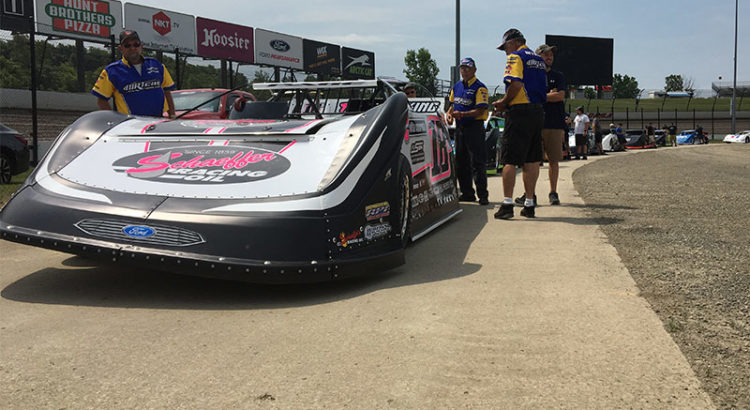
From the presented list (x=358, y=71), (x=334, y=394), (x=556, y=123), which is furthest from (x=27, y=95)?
(x=358, y=71)

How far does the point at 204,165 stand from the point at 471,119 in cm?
395

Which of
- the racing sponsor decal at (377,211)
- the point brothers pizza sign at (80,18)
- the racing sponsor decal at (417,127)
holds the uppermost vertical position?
the point brothers pizza sign at (80,18)

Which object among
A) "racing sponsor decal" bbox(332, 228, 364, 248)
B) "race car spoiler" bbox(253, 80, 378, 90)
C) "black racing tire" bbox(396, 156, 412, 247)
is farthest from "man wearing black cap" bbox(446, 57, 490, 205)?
"racing sponsor decal" bbox(332, 228, 364, 248)

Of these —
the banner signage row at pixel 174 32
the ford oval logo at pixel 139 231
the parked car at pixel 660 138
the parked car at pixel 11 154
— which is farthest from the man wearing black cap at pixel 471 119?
the parked car at pixel 660 138

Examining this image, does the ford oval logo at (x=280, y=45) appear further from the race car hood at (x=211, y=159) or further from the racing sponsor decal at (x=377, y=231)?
the racing sponsor decal at (x=377, y=231)

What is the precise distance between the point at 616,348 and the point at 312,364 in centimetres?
116

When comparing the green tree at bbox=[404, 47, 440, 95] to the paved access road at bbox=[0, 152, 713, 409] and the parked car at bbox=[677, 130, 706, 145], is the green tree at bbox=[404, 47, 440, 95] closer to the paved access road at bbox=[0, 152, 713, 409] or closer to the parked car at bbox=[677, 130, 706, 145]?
the parked car at bbox=[677, 130, 706, 145]

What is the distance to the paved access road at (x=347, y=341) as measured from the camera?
2.07 metres

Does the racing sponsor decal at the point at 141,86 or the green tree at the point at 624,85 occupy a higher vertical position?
the green tree at the point at 624,85

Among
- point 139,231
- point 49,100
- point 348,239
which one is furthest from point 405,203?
point 49,100

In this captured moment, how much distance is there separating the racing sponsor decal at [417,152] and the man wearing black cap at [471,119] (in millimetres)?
2124

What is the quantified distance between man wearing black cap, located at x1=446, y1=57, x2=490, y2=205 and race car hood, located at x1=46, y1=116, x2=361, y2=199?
3.14 metres

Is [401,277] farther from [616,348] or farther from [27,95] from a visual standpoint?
[27,95]

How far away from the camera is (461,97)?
7070mm
